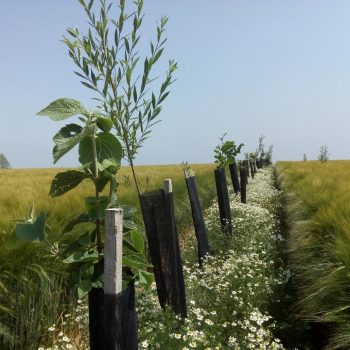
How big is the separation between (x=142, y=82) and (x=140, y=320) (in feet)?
7.59

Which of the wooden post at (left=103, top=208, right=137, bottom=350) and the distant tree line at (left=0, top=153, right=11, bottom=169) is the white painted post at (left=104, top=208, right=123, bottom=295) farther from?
the distant tree line at (left=0, top=153, right=11, bottom=169)

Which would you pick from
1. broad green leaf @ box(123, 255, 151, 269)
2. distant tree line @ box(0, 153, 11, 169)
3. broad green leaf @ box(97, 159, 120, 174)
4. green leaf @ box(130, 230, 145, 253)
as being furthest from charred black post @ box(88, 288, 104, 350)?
distant tree line @ box(0, 153, 11, 169)

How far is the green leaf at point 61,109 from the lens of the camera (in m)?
2.60

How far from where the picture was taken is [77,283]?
2.68m

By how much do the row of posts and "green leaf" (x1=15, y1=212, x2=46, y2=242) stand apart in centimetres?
37

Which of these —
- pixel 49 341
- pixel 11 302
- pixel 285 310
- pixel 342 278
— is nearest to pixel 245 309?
pixel 285 310

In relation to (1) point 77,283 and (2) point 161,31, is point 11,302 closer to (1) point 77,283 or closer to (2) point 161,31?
(1) point 77,283

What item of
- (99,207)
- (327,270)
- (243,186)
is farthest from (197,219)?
(243,186)

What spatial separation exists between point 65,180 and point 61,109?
0.44 m

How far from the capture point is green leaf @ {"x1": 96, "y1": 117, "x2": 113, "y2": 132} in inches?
106

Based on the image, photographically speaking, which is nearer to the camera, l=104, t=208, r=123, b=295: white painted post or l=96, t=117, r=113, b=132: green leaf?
l=104, t=208, r=123, b=295: white painted post

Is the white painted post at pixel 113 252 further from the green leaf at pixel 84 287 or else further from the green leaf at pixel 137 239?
the green leaf at pixel 137 239

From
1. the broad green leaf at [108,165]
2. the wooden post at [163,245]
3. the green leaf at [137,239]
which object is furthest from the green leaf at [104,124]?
the wooden post at [163,245]

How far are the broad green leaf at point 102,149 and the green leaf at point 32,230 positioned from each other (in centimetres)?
43
